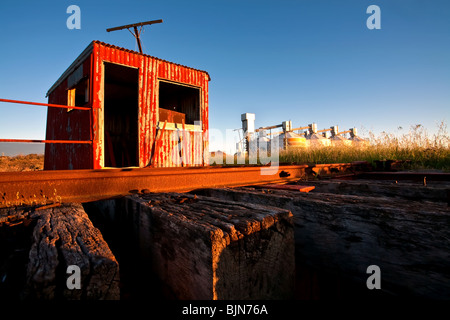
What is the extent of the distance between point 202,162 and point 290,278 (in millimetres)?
7391

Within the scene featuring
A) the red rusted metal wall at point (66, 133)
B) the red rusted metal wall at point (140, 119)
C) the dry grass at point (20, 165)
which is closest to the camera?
the red rusted metal wall at point (140, 119)

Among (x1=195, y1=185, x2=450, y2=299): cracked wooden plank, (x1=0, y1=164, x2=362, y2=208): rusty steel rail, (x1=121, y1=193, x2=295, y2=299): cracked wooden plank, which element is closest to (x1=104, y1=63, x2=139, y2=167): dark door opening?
(x1=0, y1=164, x2=362, y2=208): rusty steel rail

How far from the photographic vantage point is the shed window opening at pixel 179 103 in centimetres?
891

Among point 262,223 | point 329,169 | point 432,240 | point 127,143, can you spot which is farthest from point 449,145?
point 127,143

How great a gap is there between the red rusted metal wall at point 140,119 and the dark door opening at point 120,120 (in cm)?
178

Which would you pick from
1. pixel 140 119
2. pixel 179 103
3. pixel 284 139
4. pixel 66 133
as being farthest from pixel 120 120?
pixel 284 139

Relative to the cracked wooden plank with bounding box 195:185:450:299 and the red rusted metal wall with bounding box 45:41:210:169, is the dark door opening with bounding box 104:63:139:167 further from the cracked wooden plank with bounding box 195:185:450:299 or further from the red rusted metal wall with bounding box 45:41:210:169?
the cracked wooden plank with bounding box 195:185:450:299

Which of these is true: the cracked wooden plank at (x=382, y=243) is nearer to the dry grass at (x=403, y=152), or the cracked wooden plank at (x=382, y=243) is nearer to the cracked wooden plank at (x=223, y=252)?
the cracked wooden plank at (x=223, y=252)

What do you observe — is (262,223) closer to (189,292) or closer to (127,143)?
(189,292)

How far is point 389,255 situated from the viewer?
927mm

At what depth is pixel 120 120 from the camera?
1190 centimetres

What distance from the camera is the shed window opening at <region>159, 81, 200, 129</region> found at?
29.2ft

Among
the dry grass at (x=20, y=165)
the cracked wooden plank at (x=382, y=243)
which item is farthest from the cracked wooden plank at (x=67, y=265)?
the dry grass at (x=20, y=165)

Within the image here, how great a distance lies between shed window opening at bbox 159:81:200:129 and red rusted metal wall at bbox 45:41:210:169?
0.82m
